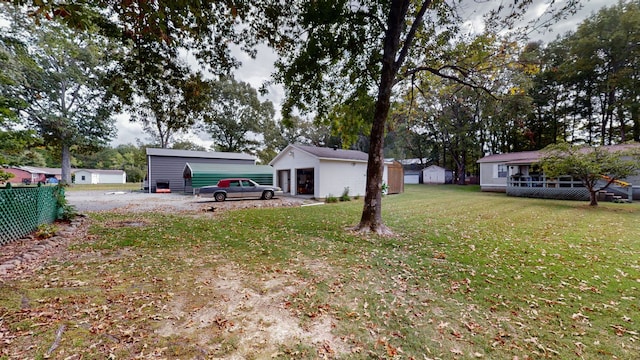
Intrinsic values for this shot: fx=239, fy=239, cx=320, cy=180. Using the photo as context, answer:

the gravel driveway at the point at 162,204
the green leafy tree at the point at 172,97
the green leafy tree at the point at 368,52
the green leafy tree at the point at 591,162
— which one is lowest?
the gravel driveway at the point at 162,204

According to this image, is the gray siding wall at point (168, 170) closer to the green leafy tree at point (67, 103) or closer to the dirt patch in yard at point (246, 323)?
the green leafy tree at point (67, 103)

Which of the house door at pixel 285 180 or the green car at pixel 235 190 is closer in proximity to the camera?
the green car at pixel 235 190

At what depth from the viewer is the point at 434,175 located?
131 feet

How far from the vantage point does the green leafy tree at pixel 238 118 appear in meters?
31.2

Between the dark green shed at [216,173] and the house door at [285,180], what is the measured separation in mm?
971

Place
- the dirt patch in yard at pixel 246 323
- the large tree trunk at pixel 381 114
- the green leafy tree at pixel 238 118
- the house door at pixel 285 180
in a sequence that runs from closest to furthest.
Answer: the dirt patch in yard at pixel 246 323 → the large tree trunk at pixel 381 114 → the house door at pixel 285 180 → the green leafy tree at pixel 238 118

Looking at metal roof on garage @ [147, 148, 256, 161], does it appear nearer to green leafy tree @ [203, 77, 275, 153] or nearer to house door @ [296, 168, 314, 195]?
green leafy tree @ [203, 77, 275, 153]

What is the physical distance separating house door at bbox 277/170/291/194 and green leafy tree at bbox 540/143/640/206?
16.2 m

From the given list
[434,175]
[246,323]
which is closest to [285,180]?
[246,323]

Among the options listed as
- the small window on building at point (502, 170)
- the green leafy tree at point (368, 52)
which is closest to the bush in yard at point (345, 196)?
the green leafy tree at point (368, 52)

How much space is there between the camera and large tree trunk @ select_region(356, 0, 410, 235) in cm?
643

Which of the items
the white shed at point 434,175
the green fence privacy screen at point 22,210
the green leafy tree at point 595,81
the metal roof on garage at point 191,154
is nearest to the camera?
the green fence privacy screen at point 22,210

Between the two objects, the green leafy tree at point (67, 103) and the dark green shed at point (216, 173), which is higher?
the green leafy tree at point (67, 103)

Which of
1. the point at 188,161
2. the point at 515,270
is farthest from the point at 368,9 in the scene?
the point at 188,161
